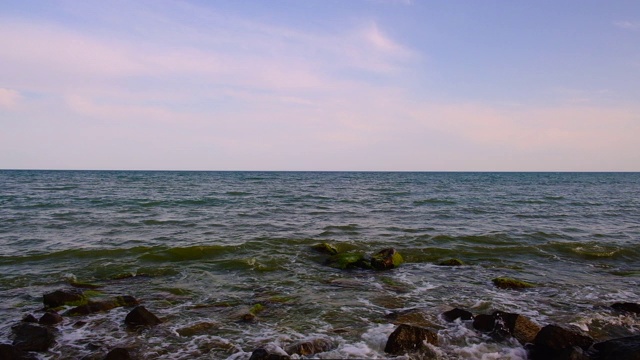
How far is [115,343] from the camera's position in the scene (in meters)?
7.99

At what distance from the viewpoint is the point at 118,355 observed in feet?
23.3

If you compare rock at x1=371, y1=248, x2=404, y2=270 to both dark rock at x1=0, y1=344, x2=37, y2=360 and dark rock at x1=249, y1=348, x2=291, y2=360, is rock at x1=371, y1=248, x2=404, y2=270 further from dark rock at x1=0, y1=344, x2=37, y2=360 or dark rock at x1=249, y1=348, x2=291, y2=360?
dark rock at x1=0, y1=344, x2=37, y2=360

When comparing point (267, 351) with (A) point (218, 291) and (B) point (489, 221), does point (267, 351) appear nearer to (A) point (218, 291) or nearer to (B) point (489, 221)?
(A) point (218, 291)

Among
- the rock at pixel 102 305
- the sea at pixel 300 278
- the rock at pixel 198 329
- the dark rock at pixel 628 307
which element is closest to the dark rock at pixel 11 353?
the sea at pixel 300 278

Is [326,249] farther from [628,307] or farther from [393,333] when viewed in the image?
[628,307]

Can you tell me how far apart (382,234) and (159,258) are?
10980 mm

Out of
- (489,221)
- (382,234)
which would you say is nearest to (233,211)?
(382,234)

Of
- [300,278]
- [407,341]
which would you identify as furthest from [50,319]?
[407,341]

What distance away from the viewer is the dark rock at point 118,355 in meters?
7.08

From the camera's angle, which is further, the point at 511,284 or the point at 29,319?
the point at 511,284

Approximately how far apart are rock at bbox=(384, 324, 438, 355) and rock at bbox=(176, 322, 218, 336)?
3.83 metres

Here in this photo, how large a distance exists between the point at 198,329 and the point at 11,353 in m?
3.25

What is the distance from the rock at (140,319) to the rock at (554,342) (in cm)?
786

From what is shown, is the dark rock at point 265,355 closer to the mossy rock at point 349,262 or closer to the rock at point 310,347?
the rock at point 310,347
